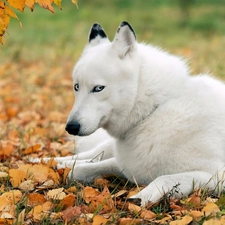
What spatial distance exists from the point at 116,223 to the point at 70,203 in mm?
474

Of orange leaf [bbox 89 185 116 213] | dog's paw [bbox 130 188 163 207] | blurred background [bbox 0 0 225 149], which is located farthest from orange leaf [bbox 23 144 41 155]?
dog's paw [bbox 130 188 163 207]

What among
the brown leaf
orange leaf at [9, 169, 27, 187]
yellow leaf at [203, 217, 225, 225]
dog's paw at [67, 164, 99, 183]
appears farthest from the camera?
dog's paw at [67, 164, 99, 183]

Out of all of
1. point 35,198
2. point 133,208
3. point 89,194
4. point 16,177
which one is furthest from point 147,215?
point 16,177

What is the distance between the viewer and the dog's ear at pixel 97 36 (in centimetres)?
432

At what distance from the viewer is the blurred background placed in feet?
24.5

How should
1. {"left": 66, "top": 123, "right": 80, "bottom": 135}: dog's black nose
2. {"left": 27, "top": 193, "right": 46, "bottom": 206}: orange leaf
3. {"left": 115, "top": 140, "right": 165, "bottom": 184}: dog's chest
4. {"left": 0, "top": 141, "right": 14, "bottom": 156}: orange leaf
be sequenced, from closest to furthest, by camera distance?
{"left": 27, "top": 193, "right": 46, "bottom": 206}: orange leaf < {"left": 66, "top": 123, "right": 80, "bottom": 135}: dog's black nose < {"left": 115, "top": 140, "right": 165, "bottom": 184}: dog's chest < {"left": 0, "top": 141, "right": 14, "bottom": 156}: orange leaf

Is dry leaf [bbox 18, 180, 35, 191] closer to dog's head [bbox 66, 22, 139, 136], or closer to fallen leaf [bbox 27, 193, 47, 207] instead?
fallen leaf [bbox 27, 193, 47, 207]

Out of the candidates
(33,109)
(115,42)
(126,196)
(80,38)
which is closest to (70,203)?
(126,196)

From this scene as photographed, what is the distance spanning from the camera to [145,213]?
323 centimetres

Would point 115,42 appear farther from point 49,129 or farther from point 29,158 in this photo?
point 49,129

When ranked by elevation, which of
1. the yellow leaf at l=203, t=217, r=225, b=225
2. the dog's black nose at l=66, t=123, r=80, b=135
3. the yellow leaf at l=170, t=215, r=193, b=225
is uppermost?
the dog's black nose at l=66, t=123, r=80, b=135

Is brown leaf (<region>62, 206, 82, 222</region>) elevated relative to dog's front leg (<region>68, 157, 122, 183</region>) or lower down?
lower down

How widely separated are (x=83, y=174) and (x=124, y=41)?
1.17 meters

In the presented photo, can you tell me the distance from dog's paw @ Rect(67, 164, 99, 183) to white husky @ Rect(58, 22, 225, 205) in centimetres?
33
